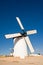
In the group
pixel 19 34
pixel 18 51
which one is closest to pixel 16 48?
pixel 18 51

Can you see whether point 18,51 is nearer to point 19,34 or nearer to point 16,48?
point 16,48

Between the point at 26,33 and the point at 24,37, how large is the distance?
2336 millimetres

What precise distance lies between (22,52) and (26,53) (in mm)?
1424

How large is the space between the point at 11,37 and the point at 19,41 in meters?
3.69

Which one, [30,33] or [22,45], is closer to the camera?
[22,45]

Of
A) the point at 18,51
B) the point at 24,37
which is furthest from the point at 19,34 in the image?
the point at 18,51

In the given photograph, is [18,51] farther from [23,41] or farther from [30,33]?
[30,33]

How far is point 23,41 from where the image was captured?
222 ft

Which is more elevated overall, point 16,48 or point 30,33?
point 30,33

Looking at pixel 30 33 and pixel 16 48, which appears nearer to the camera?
pixel 16 48

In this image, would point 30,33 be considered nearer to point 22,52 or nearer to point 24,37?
point 24,37

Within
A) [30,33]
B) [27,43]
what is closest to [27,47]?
[27,43]

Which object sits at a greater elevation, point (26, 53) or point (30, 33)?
point (30, 33)

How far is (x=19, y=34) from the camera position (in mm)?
70375
